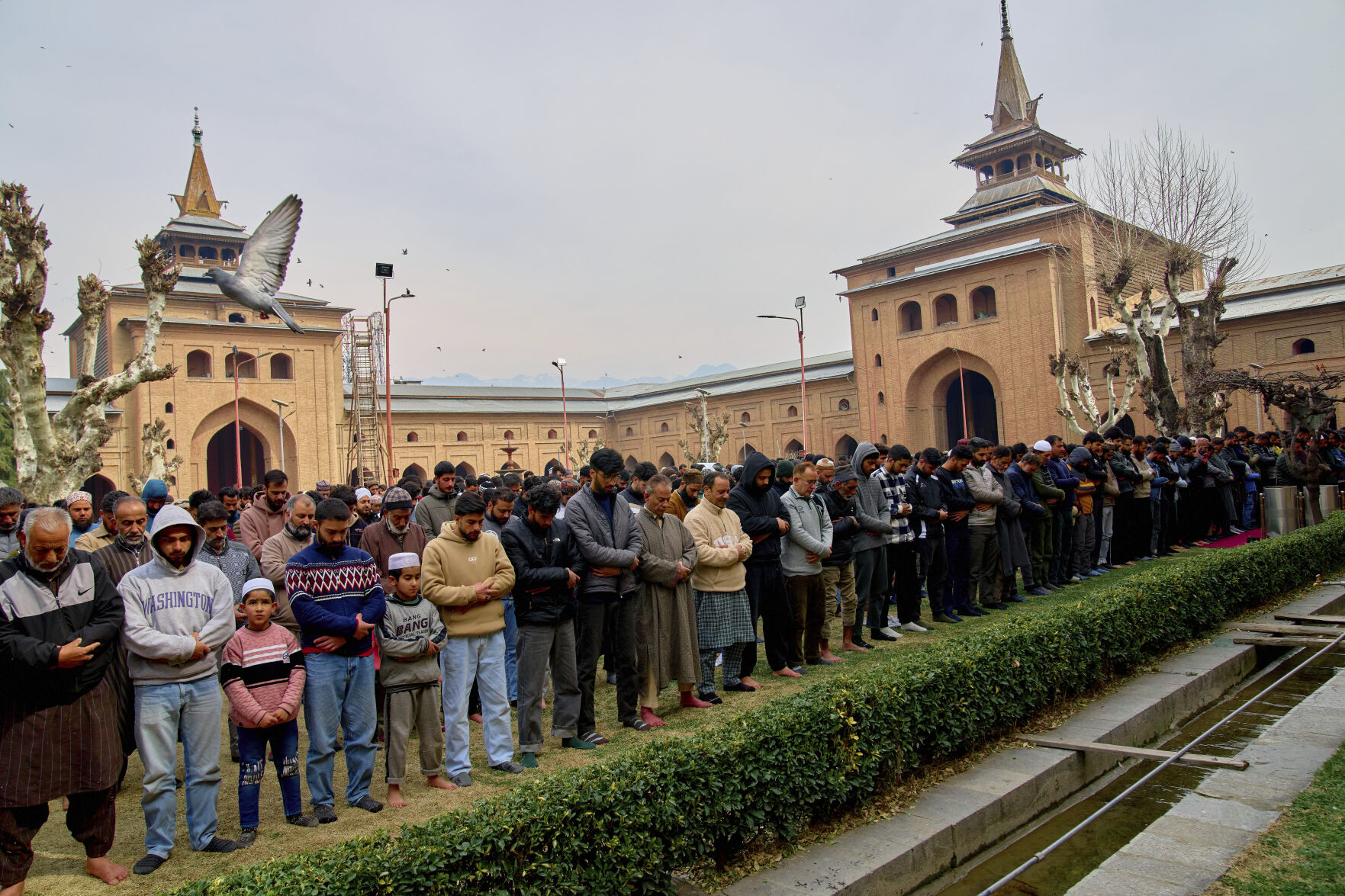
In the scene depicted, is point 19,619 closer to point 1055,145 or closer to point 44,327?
point 44,327

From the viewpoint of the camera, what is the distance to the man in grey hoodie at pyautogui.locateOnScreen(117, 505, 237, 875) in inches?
164

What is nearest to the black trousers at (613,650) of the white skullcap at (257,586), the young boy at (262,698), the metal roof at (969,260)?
the young boy at (262,698)

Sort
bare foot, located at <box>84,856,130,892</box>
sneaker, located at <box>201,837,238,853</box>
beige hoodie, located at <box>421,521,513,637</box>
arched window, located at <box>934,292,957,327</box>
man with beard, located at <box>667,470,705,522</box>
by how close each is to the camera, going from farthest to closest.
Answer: arched window, located at <box>934,292,957,327</box>
man with beard, located at <box>667,470,705,522</box>
beige hoodie, located at <box>421,521,513,637</box>
sneaker, located at <box>201,837,238,853</box>
bare foot, located at <box>84,856,130,892</box>

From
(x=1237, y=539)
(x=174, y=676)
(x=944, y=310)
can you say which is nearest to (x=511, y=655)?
(x=174, y=676)

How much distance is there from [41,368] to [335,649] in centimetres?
1054

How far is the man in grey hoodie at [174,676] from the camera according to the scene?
13.7 feet

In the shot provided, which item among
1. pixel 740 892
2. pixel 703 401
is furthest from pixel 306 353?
pixel 740 892

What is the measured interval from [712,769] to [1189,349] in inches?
890

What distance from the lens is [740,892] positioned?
364cm

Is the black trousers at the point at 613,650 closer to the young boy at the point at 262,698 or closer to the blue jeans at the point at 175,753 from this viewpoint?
the young boy at the point at 262,698

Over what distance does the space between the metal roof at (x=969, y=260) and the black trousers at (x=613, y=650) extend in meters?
35.7

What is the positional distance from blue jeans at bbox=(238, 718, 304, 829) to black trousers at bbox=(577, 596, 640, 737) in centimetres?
181

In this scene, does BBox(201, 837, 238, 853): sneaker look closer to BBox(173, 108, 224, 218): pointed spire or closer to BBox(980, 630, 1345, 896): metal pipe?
BBox(980, 630, 1345, 896): metal pipe

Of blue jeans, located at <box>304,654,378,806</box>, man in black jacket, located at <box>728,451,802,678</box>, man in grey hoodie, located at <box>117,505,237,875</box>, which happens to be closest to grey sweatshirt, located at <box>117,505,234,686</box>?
man in grey hoodie, located at <box>117,505,237,875</box>
